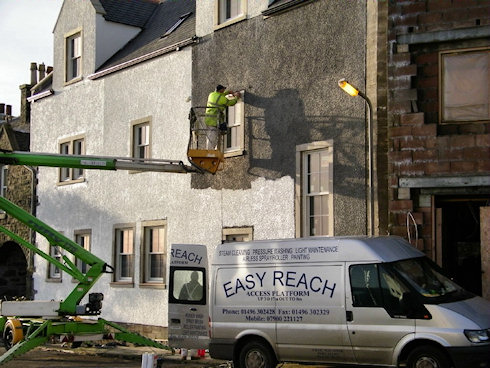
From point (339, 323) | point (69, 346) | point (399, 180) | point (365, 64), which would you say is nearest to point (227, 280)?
point (339, 323)

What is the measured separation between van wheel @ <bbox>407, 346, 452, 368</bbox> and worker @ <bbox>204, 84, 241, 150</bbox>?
8905mm

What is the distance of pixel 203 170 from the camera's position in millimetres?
19625

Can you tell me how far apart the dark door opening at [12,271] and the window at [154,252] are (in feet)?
33.2

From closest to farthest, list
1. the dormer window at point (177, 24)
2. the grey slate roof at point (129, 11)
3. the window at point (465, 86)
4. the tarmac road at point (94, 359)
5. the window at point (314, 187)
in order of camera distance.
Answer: the window at point (465, 86), the tarmac road at point (94, 359), the window at point (314, 187), the dormer window at point (177, 24), the grey slate roof at point (129, 11)

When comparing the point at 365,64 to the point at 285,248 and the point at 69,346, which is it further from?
the point at 69,346

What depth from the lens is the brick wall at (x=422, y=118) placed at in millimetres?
14773

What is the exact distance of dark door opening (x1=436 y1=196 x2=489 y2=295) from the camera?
15578 millimetres

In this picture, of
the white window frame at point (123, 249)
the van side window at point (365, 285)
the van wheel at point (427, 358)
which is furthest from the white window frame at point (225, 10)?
the van wheel at point (427, 358)

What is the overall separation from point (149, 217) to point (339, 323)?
10432mm

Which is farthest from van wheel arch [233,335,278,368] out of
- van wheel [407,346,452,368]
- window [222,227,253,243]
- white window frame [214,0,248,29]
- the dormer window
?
the dormer window

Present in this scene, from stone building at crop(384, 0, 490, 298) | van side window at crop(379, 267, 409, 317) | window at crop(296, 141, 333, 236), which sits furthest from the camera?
window at crop(296, 141, 333, 236)

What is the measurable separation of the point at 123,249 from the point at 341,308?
11650 millimetres

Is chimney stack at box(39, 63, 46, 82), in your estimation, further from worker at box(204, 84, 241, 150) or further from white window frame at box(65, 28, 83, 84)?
worker at box(204, 84, 241, 150)

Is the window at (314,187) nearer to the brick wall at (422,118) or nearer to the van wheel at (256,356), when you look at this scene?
the brick wall at (422,118)
